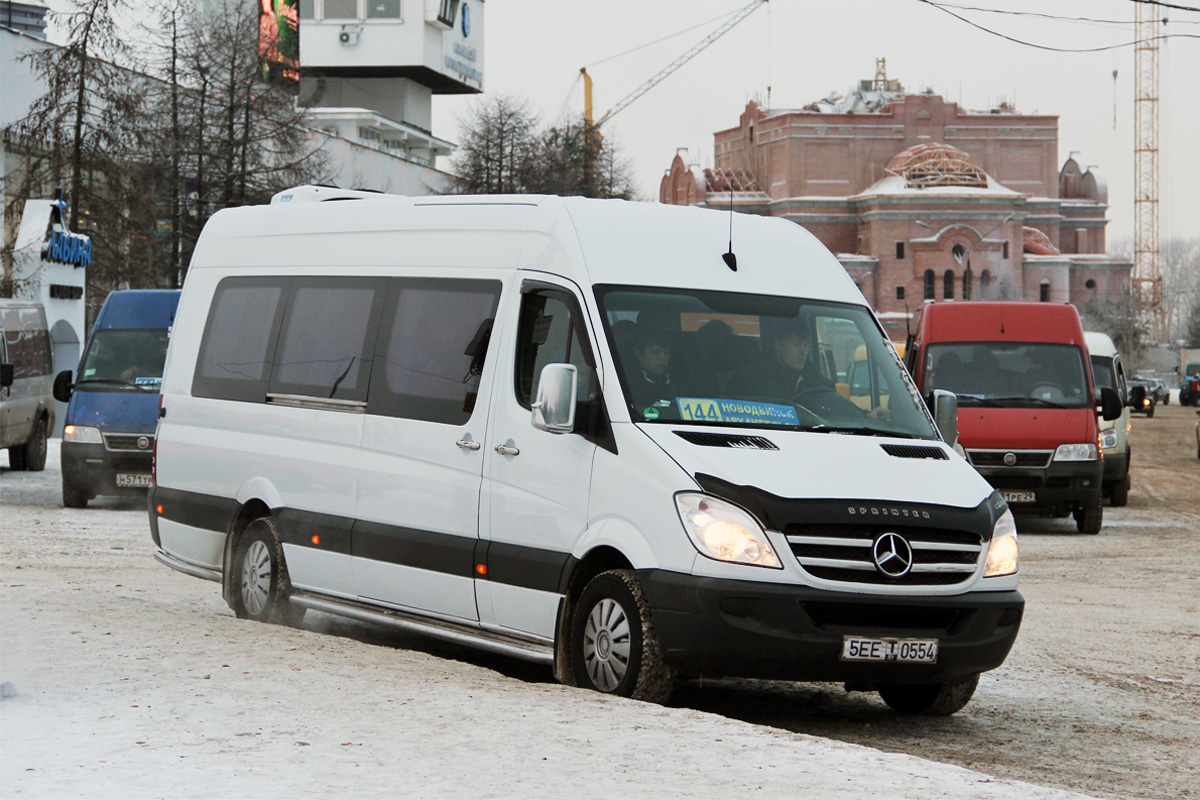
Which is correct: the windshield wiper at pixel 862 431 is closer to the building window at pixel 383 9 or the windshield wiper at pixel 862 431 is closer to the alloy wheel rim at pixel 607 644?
the alloy wheel rim at pixel 607 644

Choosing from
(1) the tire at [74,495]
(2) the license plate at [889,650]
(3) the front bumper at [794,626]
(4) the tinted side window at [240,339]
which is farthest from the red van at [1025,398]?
(2) the license plate at [889,650]

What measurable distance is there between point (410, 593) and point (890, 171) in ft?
361

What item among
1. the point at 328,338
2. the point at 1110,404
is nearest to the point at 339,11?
the point at 1110,404

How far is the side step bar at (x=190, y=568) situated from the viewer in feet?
33.3

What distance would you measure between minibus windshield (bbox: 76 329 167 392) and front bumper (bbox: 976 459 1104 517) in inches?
368

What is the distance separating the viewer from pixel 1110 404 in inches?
688

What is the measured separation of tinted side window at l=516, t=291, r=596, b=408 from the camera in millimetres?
7699

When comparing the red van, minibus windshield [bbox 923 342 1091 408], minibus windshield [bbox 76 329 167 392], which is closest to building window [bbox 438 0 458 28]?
minibus windshield [bbox 76 329 167 392]

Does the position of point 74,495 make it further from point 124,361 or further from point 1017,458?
point 1017,458

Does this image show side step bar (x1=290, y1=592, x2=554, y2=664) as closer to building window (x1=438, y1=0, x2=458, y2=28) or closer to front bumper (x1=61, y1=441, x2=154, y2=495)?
front bumper (x1=61, y1=441, x2=154, y2=495)

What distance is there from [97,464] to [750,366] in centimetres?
1214

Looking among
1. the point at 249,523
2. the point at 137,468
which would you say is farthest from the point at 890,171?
the point at 249,523

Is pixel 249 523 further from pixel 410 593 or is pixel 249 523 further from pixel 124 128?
pixel 124 128

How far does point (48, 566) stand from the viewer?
13.0 meters
